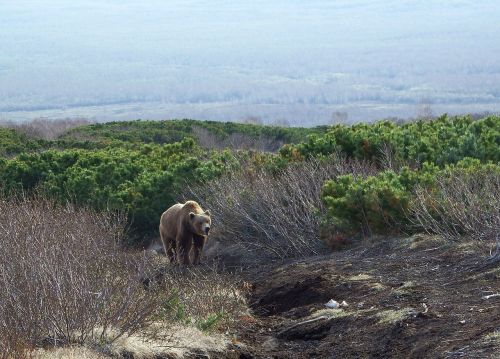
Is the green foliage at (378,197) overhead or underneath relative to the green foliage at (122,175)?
overhead

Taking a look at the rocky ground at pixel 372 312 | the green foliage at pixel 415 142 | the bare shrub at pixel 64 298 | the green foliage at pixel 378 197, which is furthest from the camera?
the green foliage at pixel 415 142

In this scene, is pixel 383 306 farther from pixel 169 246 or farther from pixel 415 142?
pixel 415 142

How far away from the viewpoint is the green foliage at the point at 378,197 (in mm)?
14406

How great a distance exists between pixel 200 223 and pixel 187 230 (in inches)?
16.7

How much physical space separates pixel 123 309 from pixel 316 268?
4.84 meters

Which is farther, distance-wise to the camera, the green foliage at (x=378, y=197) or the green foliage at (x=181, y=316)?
the green foliage at (x=378, y=197)

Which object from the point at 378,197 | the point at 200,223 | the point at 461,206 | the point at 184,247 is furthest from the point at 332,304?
the point at 184,247

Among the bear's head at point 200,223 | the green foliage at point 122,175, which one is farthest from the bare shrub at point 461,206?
the green foliage at point 122,175

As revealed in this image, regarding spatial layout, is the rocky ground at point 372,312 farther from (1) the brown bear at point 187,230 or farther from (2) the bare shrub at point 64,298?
(1) the brown bear at point 187,230

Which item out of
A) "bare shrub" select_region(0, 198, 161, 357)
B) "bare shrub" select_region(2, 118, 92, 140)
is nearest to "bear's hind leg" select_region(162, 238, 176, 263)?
"bare shrub" select_region(0, 198, 161, 357)

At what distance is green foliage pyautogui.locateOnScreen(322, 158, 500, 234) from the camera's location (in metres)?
14.4

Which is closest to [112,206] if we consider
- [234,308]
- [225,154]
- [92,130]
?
[225,154]

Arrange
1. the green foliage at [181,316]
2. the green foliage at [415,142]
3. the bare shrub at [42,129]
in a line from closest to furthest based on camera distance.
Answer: the green foliage at [181,316]
the green foliage at [415,142]
the bare shrub at [42,129]

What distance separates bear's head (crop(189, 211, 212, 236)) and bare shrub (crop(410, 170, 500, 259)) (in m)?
3.61
